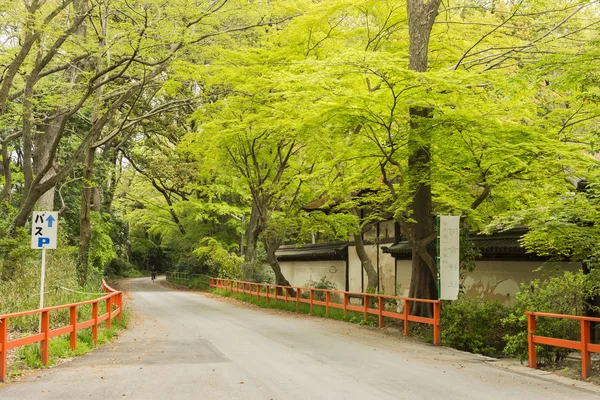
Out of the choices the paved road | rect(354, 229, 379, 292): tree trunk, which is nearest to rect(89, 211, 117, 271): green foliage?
rect(354, 229, 379, 292): tree trunk

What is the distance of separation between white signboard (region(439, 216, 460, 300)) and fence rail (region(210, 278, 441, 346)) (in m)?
0.43

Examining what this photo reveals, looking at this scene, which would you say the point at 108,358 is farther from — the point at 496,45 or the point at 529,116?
the point at 496,45

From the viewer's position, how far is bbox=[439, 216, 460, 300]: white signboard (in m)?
14.3

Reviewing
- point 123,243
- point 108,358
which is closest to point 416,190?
point 108,358

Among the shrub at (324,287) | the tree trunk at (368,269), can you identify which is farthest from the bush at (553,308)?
the shrub at (324,287)

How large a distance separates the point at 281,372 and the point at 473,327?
5961 mm

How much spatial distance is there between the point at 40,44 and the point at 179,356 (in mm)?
10591

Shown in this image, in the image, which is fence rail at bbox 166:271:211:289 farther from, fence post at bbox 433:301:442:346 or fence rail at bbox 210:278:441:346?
fence post at bbox 433:301:442:346

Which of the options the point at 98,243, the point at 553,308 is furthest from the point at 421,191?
the point at 98,243

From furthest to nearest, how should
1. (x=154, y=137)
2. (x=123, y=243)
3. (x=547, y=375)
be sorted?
(x=123, y=243), (x=154, y=137), (x=547, y=375)

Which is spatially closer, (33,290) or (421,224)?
(33,290)

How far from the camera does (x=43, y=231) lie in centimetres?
1180

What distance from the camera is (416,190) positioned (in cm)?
1589

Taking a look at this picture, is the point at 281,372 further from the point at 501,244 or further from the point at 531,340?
the point at 501,244
